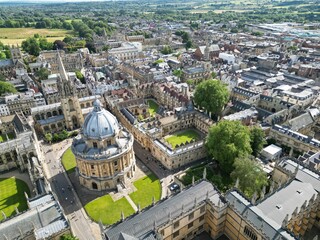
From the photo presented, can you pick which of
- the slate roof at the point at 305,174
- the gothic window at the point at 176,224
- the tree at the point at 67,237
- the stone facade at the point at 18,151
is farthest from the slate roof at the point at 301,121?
the stone facade at the point at 18,151

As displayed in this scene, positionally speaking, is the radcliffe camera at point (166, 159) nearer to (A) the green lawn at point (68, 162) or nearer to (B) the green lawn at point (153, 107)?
(A) the green lawn at point (68, 162)

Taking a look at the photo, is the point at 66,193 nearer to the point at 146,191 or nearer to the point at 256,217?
the point at 146,191

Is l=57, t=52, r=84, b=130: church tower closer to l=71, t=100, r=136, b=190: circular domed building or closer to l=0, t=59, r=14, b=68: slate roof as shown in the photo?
l=71, t=100, r=136, b=190: circular domed building

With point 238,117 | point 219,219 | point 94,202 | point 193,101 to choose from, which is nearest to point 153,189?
point 94,202

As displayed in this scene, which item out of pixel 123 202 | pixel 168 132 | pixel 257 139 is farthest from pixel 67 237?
pixel 257 139

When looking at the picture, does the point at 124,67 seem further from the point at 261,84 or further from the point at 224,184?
the point at 224,184

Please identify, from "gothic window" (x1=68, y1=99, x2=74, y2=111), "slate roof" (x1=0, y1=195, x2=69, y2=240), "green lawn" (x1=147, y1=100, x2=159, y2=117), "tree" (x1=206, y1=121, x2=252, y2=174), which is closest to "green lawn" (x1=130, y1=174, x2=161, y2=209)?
"tree" (x1=206, y1=121, x2=252, y2=174)

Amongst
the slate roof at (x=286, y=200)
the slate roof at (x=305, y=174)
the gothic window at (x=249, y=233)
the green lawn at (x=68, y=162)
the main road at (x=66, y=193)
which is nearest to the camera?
the gothic window at (x=249, y=233)
